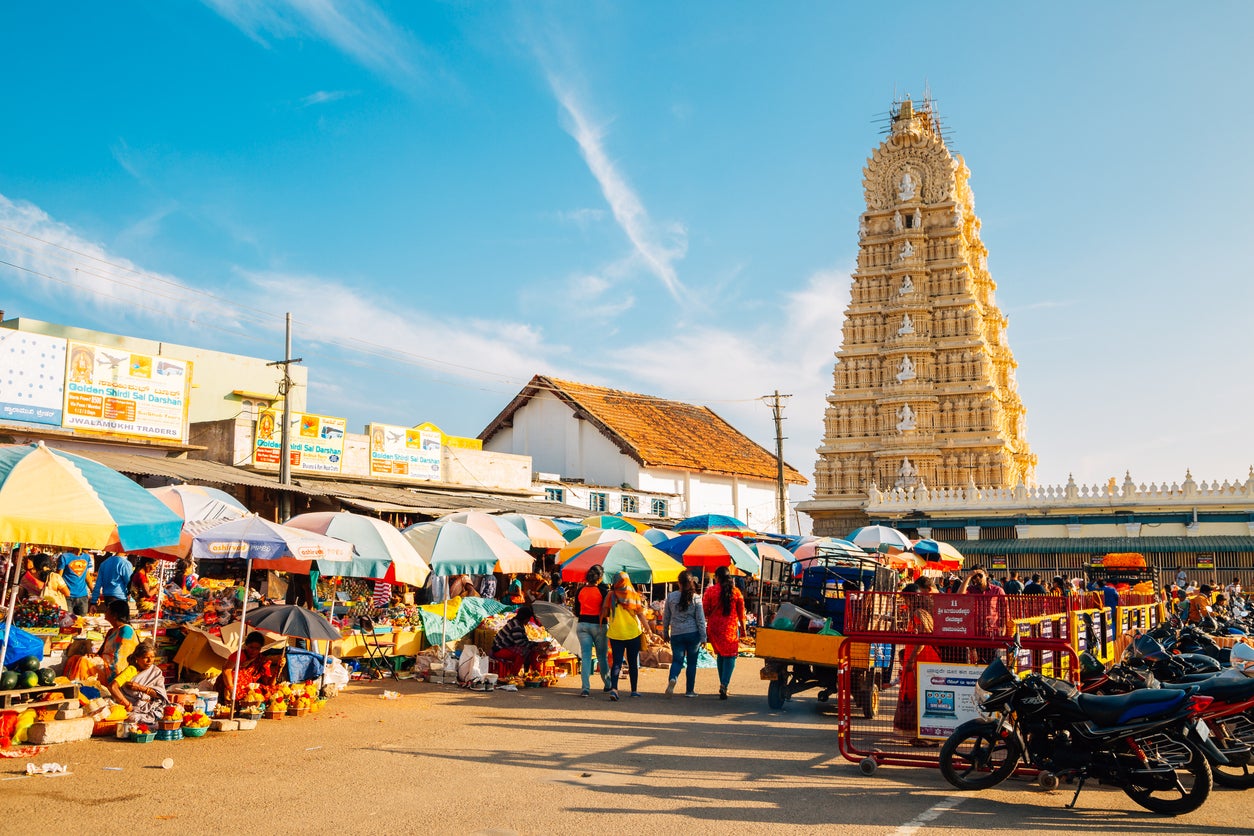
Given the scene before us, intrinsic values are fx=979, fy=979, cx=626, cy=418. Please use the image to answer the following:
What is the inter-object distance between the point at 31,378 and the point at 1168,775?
23.1 m

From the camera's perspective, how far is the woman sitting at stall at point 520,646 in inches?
546

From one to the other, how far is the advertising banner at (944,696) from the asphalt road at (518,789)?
408mm

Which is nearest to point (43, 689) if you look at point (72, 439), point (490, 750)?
point (490, 750)

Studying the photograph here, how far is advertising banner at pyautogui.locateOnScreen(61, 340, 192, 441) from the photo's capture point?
22.9m

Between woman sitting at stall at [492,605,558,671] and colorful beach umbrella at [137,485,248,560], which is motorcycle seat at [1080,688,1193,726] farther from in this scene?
colorful beach umbrella at [137,485,248,560]

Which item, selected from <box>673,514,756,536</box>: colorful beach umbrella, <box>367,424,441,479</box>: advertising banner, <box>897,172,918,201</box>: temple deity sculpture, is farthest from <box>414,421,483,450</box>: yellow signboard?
<box>897,172,918,201</box>: temple deity sculpture

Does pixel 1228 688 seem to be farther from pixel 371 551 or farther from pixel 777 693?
pixel 371 551

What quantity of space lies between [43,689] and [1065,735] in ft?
28.2

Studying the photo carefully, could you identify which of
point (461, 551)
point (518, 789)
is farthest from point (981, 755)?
point (461, 551)

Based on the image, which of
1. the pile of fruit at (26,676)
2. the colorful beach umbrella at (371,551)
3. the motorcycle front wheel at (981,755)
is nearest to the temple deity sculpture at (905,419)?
the colorful beach umbrella at (371,551)

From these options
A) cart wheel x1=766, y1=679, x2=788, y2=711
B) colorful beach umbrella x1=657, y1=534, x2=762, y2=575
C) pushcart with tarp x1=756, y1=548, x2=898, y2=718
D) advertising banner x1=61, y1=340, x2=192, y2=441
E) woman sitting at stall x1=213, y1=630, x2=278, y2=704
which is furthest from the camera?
advertising banner x1=61, y1=340, x2=192, y2=441

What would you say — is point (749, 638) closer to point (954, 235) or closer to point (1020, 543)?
point (1020, 543)

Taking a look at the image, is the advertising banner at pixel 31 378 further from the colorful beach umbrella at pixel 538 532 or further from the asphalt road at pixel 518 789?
the asphalt road at pixel 518 789

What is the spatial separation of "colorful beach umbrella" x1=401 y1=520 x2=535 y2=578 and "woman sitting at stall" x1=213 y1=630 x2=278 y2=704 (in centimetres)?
361
